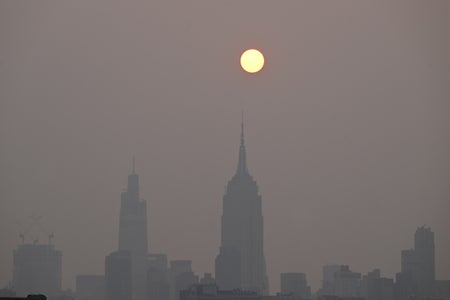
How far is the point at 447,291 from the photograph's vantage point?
18662cm

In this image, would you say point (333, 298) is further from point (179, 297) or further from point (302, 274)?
point (179, 297)

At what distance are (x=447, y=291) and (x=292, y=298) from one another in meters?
23.6

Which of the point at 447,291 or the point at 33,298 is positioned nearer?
the point at 33,298

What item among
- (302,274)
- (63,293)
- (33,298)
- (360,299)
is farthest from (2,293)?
(33,298)

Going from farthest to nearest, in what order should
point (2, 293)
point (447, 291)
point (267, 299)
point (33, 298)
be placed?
point (267, 299), point (447, 291), point (2, 293), point (33, 298)

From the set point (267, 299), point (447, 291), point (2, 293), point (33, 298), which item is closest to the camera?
point (33, 298)

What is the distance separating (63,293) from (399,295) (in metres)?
49.9

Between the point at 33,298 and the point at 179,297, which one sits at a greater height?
the point at 179,297

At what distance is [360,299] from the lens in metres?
200

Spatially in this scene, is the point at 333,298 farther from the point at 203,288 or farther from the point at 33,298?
the point at 33,298

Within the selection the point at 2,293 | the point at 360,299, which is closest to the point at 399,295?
the point at 360,299

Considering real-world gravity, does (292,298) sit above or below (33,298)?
above

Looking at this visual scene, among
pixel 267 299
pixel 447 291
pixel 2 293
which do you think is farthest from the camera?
pixel 267 299

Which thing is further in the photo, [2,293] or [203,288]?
[203,288]
